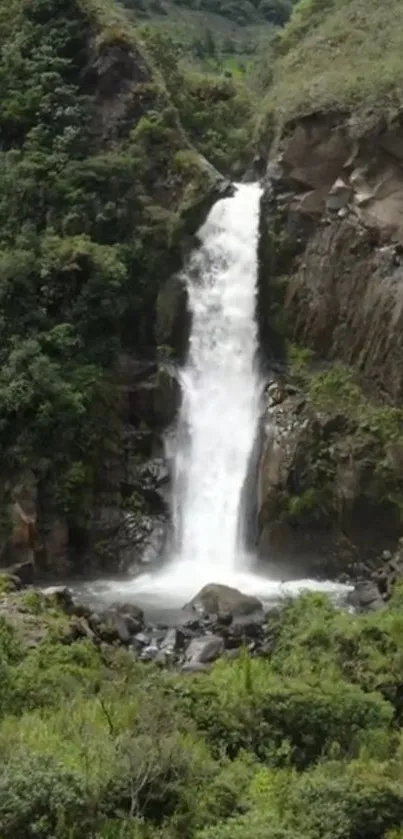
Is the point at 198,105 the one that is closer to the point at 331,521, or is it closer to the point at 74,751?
the point at 331,521

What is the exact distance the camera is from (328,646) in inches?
693

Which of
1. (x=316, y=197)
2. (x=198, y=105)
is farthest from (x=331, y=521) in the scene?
(x=198, y=105)

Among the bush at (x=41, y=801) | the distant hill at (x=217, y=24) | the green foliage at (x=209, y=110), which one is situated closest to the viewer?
the bush at (x=41, y=801)

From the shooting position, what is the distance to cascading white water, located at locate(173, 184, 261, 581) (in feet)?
96.5

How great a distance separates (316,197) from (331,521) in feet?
34.1

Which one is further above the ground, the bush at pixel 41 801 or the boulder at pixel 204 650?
the bush at pixel 41 801

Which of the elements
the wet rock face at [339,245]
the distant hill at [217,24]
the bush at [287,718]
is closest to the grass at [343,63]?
the wet rock face at [339,245]

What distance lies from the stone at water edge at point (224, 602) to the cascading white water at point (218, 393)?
3.85 meters

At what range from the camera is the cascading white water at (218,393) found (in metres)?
29.4

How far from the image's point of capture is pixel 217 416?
31.2 m

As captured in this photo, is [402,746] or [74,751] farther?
[402,746]

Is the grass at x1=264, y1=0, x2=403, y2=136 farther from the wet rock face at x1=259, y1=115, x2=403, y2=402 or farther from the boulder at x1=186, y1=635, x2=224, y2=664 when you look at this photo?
the boulder at x1=186, y1=635, x2=224, y2=664

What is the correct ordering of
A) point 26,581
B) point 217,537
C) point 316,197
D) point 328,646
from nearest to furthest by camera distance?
1. point 328,646
2. point 26,581
3. point 217,537
4. point 316,197

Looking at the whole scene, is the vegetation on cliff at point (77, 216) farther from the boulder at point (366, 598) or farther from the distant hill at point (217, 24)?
the distant hill at point (217, 24)
